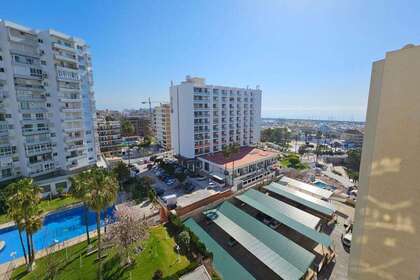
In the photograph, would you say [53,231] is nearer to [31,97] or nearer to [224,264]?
[31,97]

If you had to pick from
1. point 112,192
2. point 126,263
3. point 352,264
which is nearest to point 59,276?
point 126,263

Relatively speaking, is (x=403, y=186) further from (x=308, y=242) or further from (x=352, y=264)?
(x=308, y=242)

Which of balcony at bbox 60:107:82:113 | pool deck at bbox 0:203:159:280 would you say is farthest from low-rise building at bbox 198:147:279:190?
balcony at bbox 60:107:82:113

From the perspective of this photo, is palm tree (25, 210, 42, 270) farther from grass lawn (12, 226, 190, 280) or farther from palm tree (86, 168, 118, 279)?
palm tree (86, 168, 118, 279)

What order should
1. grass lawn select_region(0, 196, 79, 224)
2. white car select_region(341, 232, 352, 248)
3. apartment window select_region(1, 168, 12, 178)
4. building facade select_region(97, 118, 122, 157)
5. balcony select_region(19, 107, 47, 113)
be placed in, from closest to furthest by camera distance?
white car select_region(341, 232, 352, 248) → grass lawn select_region(0, 196, 79, 224) → apartment window select_region(1, 168, 12, 178) → balcony select_region(19, 107, 47, 113) → building facade select_region(97, 118, 122, 157)

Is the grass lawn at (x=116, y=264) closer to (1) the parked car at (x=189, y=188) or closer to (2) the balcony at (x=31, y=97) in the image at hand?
(1) the parked car at (x=189, y=188)

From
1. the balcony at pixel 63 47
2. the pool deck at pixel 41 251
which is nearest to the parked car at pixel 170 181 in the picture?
the pool deck at pixel 41 251
